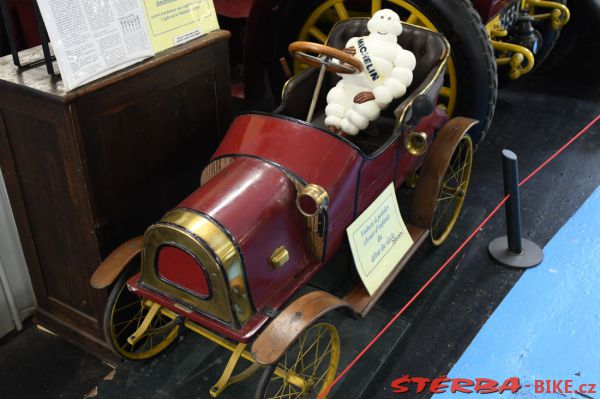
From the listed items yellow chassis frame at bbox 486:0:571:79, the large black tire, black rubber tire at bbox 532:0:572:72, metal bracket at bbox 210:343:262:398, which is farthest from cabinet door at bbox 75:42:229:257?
black rubber tire at bbox 532:0:572:72

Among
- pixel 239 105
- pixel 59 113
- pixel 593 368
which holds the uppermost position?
pixel 59 113

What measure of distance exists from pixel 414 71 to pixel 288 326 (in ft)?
3.99

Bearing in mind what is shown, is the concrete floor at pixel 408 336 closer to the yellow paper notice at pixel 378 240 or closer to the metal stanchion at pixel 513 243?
the metal stanchion at pixel 513 243

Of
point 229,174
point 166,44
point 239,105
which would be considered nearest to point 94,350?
point 229,174

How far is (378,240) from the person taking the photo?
1.93 m

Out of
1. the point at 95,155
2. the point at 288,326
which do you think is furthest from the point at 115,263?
the point at 288,326

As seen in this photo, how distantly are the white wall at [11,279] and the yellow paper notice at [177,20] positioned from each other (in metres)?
0.70

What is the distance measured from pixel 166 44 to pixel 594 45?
354cm

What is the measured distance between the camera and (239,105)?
133 inches

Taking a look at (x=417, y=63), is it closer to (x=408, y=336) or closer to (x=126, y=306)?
(x=408, y=336)

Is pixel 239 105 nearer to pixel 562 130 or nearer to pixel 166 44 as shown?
pixel 166 44

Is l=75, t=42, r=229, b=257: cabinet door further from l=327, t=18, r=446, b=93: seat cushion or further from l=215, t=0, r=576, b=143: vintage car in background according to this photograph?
l=215, t=0, r=576, b=143: vintage car in background

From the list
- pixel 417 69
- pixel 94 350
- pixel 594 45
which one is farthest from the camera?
pixel 594 45

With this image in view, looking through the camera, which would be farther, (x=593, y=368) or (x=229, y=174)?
(x=593, y=368)
